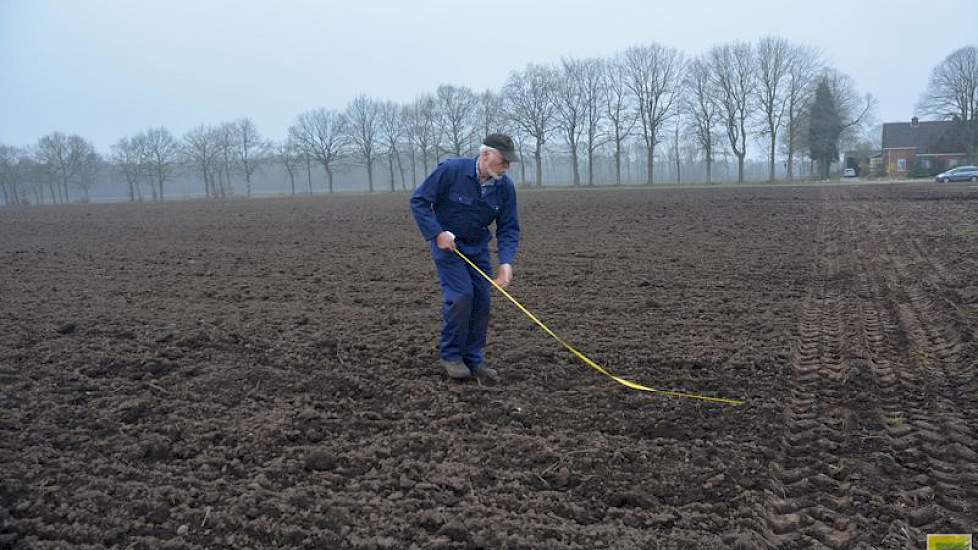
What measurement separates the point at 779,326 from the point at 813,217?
14.1 metres

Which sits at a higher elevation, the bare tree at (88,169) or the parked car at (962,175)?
the bare tree at (88,169)

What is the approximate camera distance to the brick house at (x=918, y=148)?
6456 cm

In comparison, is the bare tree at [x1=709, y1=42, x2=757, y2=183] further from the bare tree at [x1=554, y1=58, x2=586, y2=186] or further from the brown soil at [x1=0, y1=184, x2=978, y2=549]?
the brown soil at [x1=0, y1=184, x2=978, y2=549]

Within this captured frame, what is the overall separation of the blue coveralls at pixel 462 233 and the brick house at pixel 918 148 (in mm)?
68466

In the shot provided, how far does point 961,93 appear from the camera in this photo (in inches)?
2478

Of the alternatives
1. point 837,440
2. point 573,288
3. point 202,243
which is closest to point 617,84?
point 202,243

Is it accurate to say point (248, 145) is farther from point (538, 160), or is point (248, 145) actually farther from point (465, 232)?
point (465, 232)

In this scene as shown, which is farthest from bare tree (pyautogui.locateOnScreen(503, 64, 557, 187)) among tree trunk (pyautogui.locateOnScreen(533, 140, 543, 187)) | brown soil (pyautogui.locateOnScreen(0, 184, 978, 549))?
brown soil (pyautogui.locateOnScreen(0, 184, 978, 549))

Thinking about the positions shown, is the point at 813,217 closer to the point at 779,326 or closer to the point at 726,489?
the point at 779,326

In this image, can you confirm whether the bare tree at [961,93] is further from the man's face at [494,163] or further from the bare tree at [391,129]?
the man's face at [494,163]

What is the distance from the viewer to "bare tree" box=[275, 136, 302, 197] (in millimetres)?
84125

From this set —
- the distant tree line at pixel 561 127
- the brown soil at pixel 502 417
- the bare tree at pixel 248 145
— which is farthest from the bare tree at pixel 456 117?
the brown soil at pixel 502 417

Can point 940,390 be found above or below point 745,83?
below

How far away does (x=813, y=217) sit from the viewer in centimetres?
1891
